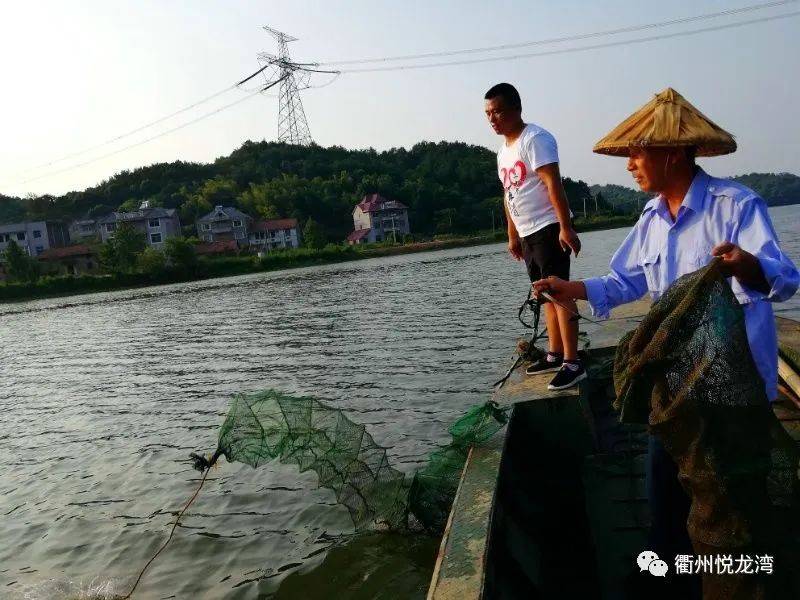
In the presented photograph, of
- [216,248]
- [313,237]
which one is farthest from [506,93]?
[313,237]

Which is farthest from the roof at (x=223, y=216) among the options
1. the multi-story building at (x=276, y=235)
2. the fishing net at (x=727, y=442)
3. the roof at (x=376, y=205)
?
the fishing net at (x=727, y=442)

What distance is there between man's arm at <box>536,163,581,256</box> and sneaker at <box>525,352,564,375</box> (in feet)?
3.18

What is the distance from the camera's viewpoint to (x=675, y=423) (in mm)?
2387

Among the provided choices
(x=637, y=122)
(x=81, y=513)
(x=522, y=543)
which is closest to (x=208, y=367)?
(x=81, y=513)

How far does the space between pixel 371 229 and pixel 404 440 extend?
109m

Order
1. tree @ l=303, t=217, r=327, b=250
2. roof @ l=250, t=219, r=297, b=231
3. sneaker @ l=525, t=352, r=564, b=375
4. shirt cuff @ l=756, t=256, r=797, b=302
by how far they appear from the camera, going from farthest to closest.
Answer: roof @ l=250, t=219, r=297, b=231 → tree @ l=303, t=217, r=327, b=250 → sneaker @ l=525, t=352, r=564, b=375 → shirt cuff @ l=756, t=256, r=797, b=302

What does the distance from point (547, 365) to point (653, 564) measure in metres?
2.40

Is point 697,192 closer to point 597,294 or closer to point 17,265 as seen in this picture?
point 597,294

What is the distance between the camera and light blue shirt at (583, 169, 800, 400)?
7.59 feet

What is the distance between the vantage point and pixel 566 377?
4.62m

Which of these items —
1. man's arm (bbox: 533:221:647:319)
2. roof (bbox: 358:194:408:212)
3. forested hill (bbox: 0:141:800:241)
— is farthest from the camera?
forested hill (bbox: 0:141:800:241)

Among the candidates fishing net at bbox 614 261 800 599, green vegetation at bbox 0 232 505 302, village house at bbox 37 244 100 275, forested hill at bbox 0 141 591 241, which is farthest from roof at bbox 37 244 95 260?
fishing net at bbox 614 261 800 599

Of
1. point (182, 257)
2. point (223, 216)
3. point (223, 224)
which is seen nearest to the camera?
point (182, 257)

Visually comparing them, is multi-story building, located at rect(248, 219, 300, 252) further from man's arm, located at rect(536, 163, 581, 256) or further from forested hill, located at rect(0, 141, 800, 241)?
man's arm, located at rect(536, 163, 581, 256)
